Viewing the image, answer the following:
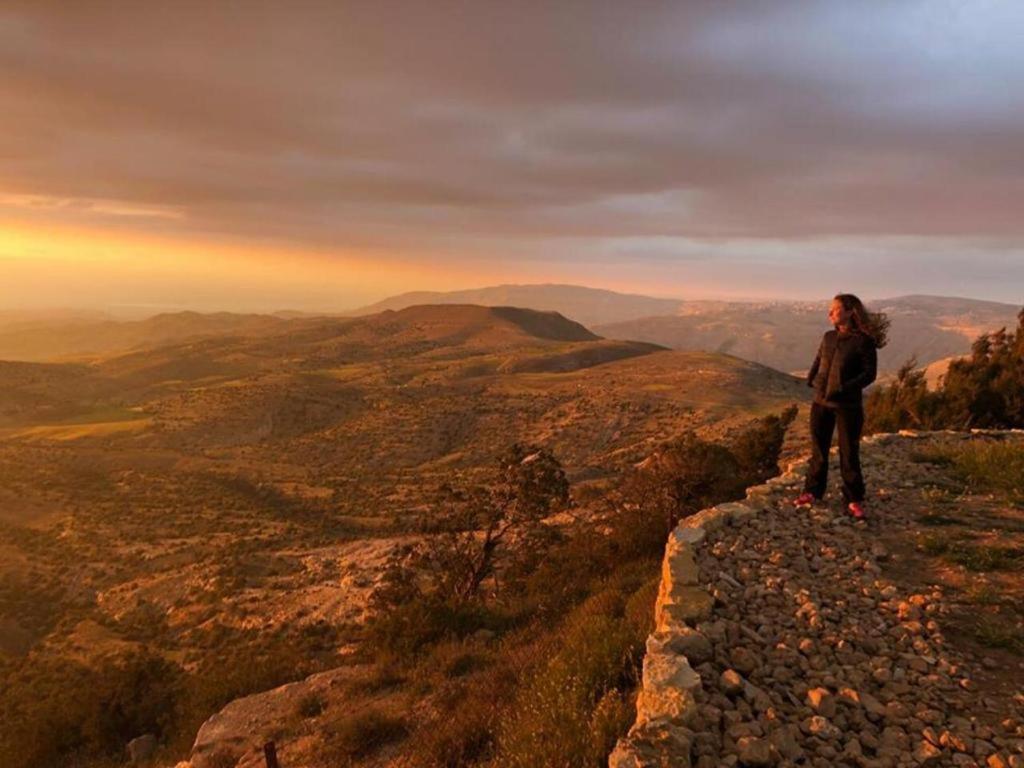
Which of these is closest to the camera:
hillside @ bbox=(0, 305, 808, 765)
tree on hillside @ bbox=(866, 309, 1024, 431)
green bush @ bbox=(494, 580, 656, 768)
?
green bush @ bbox=(494, 580, 656, 768)

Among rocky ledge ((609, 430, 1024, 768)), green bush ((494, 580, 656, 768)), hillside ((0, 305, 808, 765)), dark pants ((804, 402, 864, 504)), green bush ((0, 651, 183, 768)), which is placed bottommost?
hillside ((0, 305, 808, 765))

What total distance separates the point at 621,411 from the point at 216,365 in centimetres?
14617

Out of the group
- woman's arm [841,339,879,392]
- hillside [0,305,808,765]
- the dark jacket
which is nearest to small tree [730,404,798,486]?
hillside [0,305,808,765]

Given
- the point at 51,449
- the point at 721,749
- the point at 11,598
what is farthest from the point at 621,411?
the point at 51,449

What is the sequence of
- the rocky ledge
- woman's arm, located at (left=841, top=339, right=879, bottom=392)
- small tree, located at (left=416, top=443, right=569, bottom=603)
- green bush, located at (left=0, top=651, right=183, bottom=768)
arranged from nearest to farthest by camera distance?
the rocky ledge < woman's arm, located at (left=841, top=339, right=879, bottom=392) < green bush, located at (left=0, top=651, right=183, bottom=768) < small tree, located at (left=416, top=443, right=569, bottom=603)

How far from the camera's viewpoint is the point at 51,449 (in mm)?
81812

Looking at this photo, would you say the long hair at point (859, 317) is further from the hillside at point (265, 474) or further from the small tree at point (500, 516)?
the small tree at point (500, 516)

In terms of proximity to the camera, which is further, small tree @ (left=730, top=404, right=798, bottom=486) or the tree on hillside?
small tree @ (left=730, top=404, right=798, bottom=486)

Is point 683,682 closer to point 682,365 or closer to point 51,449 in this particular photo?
point 51,449

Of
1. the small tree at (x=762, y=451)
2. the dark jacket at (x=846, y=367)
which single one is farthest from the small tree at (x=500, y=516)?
the dark jacket at (x=846, y=367)

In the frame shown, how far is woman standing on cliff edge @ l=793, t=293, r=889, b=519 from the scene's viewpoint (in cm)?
890

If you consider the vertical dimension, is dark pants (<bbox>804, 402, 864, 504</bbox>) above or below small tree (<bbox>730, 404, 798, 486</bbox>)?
above

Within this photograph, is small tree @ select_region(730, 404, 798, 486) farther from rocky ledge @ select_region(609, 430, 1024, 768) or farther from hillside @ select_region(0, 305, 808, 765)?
rocky ledge @ select_region(609, 430, 1024, 768)

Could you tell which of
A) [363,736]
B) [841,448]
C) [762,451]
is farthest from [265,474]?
[841,448]
